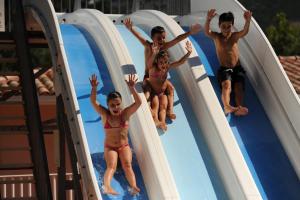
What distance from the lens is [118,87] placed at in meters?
8.79

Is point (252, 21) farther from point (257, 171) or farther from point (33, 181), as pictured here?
point (33, 181)

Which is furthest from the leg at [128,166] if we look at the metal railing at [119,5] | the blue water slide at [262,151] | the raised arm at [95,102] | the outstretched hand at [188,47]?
the metal railing at [119,5]

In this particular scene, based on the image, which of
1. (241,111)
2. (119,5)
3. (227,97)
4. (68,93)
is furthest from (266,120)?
(119,5)

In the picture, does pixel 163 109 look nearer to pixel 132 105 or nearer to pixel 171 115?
pixel 171 115

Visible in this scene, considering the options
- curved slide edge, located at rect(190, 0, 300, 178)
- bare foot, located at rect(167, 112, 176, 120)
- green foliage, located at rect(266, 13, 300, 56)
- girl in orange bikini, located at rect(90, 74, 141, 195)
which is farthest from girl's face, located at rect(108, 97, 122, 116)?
green foliage, located at rect(266, 13, 300, 56)

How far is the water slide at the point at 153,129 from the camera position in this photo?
25.2ft

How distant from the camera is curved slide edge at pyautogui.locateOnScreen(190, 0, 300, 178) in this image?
8.60 meters

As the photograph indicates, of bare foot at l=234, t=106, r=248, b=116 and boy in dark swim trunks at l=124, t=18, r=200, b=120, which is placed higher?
boy in dark swim trunks at l=124, t=18, r=200, b=120

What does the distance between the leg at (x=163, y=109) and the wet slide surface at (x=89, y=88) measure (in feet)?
2.03

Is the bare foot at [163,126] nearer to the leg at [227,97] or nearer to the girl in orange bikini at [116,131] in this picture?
the girl in orange bikini at [116,131]

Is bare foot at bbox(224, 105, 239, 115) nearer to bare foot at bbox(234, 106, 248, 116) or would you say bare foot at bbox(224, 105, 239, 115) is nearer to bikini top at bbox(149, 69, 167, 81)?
bare foot at bbox(234, 106, 248, 116)

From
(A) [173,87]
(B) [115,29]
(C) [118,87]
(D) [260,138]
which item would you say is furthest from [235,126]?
(B) [115,29]

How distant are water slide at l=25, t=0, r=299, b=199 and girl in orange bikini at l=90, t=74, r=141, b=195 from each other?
138mm

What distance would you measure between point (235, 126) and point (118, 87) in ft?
4.91
